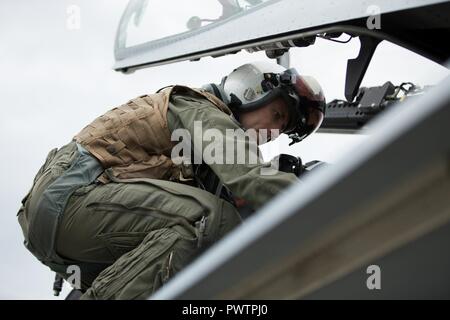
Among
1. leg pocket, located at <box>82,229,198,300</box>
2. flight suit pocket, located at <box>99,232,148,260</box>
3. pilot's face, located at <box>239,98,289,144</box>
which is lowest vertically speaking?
leg pocket, located at <box>82,229,198,300</box>

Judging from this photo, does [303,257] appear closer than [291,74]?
Yes

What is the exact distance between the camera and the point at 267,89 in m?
2.86

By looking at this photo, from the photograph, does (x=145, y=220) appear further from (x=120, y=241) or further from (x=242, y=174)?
(x=242, y=174)

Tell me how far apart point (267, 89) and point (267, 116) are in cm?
12

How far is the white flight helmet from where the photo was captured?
9.39 ft

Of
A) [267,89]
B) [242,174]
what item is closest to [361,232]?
[242,174]

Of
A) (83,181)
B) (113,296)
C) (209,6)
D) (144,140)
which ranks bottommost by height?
(113,296)

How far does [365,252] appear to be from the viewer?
612mm

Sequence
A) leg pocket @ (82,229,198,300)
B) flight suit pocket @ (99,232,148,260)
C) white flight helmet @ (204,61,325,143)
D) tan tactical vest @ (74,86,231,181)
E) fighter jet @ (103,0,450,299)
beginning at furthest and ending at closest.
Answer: white flight helmet @ (204,61,325,143) < tan tactical vest @ (74,86,231,181) < flight suit pocket @ (99,232,148,260) < leg pocket @ (82,229,198,300) < fighter jet @ (103,0,450,299)

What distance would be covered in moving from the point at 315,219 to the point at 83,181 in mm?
2060

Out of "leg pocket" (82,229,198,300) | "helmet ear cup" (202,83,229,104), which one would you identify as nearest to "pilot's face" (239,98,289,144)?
"helmet ear cup" (202,83,229,104)

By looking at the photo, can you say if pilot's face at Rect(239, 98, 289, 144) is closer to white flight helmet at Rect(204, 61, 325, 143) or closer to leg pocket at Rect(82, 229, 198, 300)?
white flight helmet at Rect(204, 61, 325, 143)
